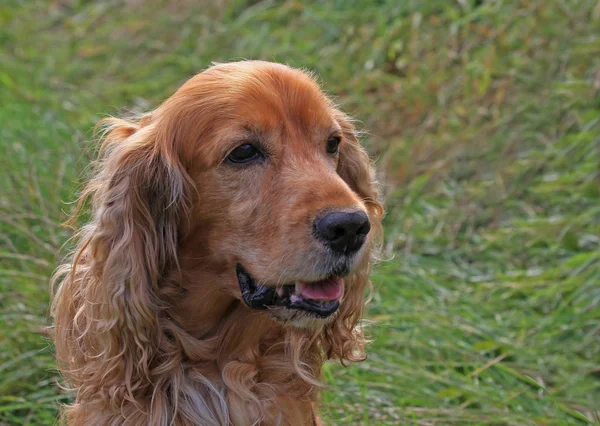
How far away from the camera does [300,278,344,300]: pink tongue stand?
121 inches

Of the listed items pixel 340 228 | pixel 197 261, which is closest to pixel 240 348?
pixel 197 261

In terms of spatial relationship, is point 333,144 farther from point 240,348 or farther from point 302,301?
point 240,348

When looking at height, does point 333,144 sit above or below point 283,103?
below

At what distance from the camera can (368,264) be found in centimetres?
354

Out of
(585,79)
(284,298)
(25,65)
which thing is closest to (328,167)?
(284,298)

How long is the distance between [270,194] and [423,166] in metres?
3.94

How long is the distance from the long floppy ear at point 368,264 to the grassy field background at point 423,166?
52 centimetres

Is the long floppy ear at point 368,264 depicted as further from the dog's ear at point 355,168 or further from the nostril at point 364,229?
the nostril at point 364,229

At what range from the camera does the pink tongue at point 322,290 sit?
3066 millimetres

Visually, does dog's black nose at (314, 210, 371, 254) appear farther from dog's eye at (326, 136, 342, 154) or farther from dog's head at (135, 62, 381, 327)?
dog's eye at (326, 136, 342, 154)

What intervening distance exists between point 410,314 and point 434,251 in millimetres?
1275

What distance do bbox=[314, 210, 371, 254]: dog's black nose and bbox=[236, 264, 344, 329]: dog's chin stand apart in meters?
0.12

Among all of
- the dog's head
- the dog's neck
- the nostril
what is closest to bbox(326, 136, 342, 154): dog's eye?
the dog's head

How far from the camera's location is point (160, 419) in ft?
10.4
